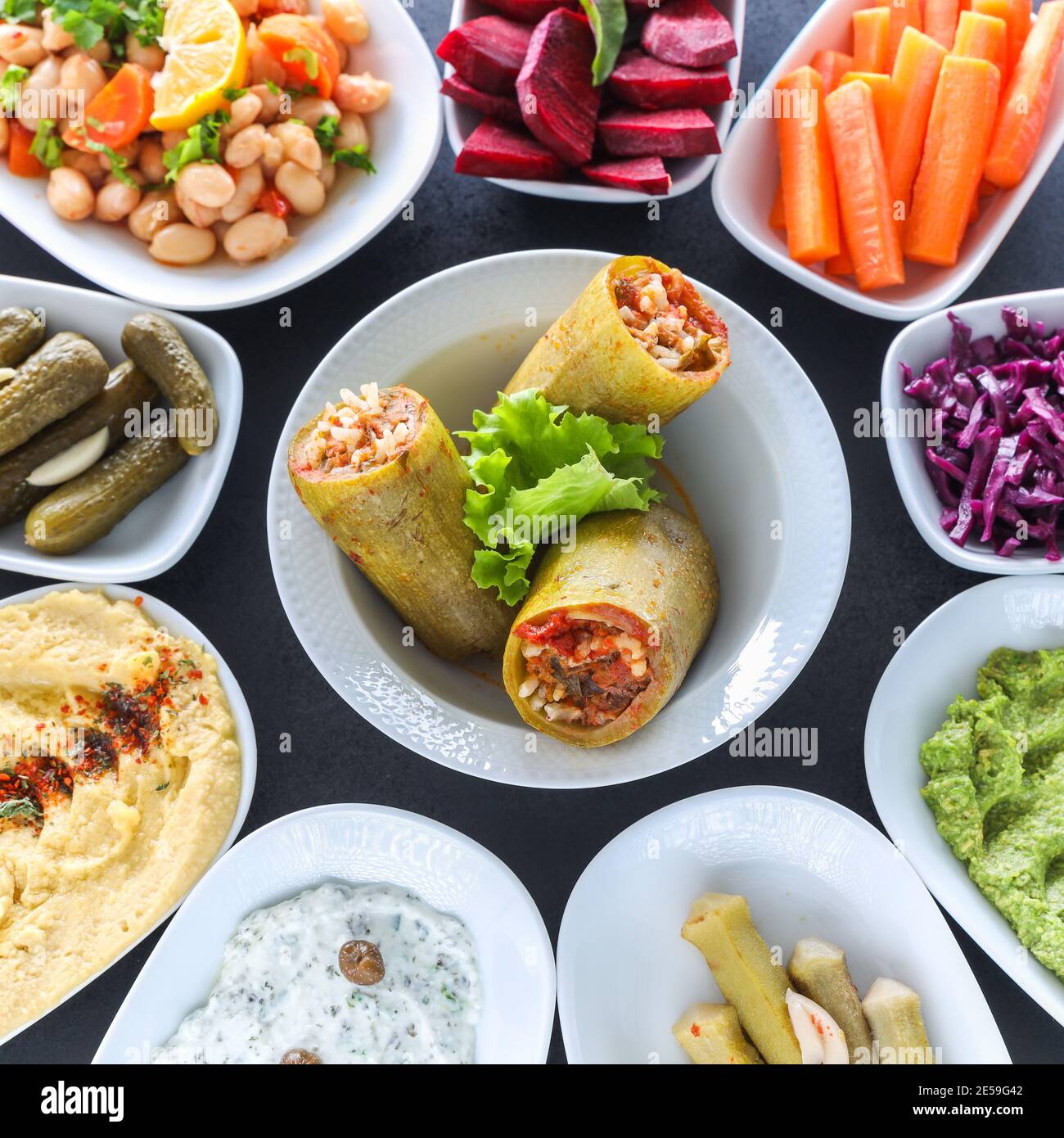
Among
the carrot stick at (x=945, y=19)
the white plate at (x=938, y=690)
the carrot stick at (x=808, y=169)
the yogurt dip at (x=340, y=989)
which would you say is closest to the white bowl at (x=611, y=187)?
Answer: the carrot stick at (x=808, y=169)

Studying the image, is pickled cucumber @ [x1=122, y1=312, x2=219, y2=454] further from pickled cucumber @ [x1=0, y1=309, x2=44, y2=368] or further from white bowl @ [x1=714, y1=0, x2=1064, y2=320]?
white bowl @ [x1=714, y1=0, x2=1064, y2=320]

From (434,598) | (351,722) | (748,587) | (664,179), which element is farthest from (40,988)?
(664,179)

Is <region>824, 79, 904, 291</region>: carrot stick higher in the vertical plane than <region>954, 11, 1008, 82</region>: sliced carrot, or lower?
lower

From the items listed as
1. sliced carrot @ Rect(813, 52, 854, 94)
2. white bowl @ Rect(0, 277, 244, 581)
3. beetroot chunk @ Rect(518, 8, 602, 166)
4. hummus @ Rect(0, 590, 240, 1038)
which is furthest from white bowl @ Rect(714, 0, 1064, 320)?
hummus @ Rect(0, 590, 240, 1038)

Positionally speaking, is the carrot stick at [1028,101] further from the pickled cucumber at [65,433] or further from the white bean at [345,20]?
the pickled cucumber at [65,433]

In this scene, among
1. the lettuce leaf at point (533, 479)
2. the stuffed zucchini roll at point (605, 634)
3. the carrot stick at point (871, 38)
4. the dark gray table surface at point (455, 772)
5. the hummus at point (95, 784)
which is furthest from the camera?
the dark gray table surface at point (455, 772)

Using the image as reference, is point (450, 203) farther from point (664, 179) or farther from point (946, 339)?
point (946, 339)

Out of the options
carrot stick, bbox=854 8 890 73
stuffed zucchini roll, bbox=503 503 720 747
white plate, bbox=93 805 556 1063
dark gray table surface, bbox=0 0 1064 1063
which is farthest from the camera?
dark gray table surface, bbox=0 0 1064 1063
